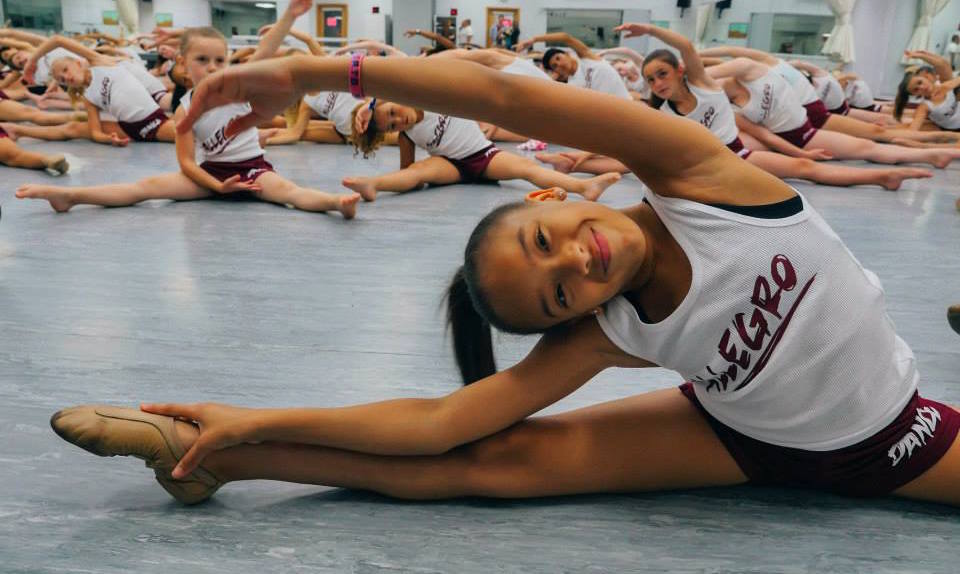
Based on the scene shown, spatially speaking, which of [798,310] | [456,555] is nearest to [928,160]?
[798,310]

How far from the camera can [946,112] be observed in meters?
5.78

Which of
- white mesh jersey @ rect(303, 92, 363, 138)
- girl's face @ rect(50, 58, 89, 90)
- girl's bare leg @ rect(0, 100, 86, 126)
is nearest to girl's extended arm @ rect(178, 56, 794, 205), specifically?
white mesh jersey @ rect(303, 92, 363, 138)

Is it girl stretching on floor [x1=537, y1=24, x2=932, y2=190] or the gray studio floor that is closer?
the gray studio floor

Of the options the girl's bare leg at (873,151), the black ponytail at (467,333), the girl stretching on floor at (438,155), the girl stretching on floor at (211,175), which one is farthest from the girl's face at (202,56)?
the girl's bare leg at (873,151)

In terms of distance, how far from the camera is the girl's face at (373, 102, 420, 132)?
324 cm

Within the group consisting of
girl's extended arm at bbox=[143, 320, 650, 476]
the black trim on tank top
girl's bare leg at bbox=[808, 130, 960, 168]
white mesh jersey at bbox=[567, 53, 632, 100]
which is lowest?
girl's extended arm at bbox=[143, 320, 650, 476]

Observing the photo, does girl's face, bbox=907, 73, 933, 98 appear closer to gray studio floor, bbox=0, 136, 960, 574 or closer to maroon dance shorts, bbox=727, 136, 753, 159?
maroon dance shorts, bbox=727, 136, 753, 159

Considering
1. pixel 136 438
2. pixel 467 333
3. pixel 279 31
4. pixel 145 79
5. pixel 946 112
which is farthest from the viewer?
pixel 946 112

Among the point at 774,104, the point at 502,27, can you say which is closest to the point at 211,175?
the point at 774,104

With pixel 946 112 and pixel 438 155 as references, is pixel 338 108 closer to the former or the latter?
pixel 438 155

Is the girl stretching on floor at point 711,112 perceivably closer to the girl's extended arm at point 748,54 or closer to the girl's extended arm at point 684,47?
the girl's extended arm at point 684,47

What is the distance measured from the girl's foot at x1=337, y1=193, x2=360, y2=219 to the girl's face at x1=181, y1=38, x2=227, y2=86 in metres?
0.80

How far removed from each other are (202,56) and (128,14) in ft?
29.2

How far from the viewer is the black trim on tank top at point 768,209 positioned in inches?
36.9
